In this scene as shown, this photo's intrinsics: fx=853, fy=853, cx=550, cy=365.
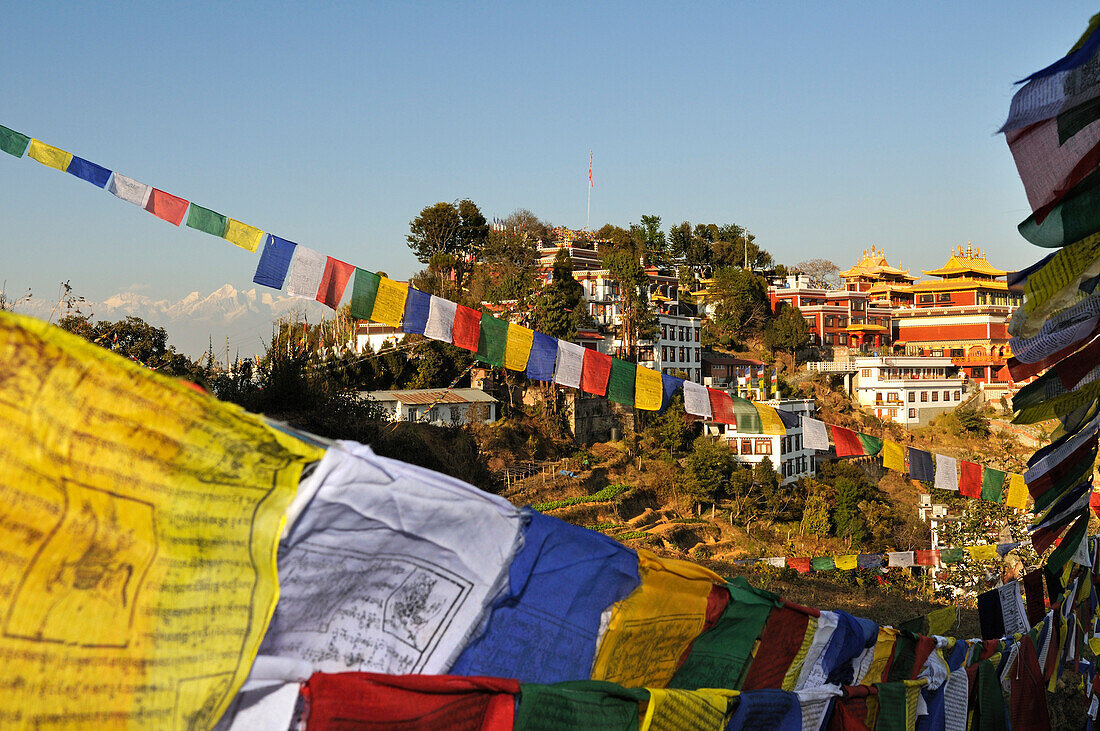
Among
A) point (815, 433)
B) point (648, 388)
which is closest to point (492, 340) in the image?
point (648, 388)

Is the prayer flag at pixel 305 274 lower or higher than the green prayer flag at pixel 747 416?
higher

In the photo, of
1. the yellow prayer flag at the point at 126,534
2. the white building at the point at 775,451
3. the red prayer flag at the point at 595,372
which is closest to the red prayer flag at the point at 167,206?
the red prayer flag at the point at 595,372

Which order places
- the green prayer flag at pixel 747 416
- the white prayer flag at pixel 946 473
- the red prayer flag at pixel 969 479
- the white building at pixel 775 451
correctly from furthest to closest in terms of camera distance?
1. the white building at pixel 775 451
2. the red prayer flag at pixel 969 479
3. the white prayer flag at pixel 946 473
4. the green prayer flag at pixel 747 416

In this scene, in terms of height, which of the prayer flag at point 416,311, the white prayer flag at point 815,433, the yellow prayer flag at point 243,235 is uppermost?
the yellow prayer flag at point 243,235

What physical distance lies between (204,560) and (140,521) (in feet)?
0.34

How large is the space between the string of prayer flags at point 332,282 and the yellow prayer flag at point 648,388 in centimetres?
206

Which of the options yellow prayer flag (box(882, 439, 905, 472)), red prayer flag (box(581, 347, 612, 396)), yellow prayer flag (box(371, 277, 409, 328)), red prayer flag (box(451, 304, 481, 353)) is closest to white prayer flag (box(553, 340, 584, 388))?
red prayer flag (box(581, 347, 612, 396))

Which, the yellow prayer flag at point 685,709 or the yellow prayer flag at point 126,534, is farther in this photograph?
the yellow prayer flag at point 685,709

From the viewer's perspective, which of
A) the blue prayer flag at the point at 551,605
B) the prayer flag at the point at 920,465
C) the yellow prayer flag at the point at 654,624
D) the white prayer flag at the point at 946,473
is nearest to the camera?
the blue prayer flag at the point at 551,605

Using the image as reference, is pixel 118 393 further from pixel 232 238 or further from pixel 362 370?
pixel 362 370

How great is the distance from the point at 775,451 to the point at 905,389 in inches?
481

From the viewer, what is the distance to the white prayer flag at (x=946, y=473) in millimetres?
6898

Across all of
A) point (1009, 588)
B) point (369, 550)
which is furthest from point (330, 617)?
point (1009, 588)

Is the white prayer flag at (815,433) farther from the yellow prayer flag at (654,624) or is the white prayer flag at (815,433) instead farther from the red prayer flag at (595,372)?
the yellow prayer flag at (654,624)
